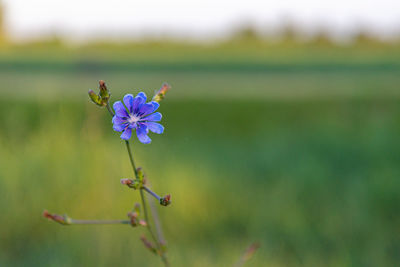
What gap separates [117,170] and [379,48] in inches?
698

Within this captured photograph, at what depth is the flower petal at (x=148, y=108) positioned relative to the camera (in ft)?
3.38

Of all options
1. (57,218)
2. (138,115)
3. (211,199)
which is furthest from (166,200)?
(211,199)

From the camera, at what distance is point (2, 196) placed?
12.7 feet

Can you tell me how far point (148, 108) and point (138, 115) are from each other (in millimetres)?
28

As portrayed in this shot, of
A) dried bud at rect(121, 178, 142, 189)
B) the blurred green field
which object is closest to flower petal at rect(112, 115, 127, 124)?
dried bud at rect(121, 178, 142, 189)

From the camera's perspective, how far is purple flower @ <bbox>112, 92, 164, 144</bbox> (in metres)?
1.01

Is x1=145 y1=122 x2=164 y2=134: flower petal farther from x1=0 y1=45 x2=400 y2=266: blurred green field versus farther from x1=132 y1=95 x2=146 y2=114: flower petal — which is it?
x1=0 y1=45 x2=400 y2=266: blurred green field

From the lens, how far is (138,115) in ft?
3.44

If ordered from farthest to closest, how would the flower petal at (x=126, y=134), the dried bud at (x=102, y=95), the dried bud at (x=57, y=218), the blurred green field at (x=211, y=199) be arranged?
1. the blurred green field at (x=211, y=199)
2. the dried bud at (x=57, y=218)
3. the dried bud at (x=102, y=95)
4. the flower petal at (x=126, y=134)

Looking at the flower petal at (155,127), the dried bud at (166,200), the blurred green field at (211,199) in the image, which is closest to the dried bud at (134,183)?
the dried bud at (166,200)

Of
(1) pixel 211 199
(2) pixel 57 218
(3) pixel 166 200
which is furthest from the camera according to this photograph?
(1) pixel 211 199

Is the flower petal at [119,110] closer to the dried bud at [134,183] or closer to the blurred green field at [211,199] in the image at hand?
the dried bud at [134,183]

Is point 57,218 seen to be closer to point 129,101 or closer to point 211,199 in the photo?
point 129,101

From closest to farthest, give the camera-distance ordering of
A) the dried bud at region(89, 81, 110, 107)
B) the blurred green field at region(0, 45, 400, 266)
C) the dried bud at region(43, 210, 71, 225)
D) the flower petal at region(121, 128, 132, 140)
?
the flower petal at region(121, 128, 132, 140) → the dried bud at region(89, 81, 110, 107) → the dried bud at region(43, 210, 71, 225) → the blurred green field at region(0, 45, 400, 266)
